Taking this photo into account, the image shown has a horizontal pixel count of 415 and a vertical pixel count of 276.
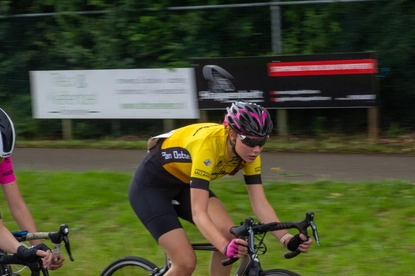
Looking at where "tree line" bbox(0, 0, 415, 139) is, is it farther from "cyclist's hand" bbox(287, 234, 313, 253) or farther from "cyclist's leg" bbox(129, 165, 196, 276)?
"cyclist's hand" bbox(287, 234, 313, 253)

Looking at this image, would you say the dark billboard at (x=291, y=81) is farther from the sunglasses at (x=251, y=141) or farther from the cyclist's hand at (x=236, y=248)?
the cyclist's hand at (x=236, y=248)

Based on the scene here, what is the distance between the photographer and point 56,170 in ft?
33.0

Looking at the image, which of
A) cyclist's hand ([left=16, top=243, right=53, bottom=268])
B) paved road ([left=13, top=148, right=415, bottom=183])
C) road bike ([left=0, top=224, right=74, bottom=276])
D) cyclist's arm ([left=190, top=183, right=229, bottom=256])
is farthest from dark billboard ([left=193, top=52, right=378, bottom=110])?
cyclist's hand ([left=16, top=243, right=53, bottom=268])

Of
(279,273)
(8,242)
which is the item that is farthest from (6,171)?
(279,273)

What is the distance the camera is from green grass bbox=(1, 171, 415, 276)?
6.05 metres

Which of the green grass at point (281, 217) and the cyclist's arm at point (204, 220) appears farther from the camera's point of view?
the green grass at point (281, 217)

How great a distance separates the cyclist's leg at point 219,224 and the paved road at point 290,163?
421 cm

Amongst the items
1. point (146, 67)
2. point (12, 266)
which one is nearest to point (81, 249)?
point (12, 266)

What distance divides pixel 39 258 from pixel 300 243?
1509 millimetres

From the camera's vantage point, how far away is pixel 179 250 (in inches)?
173

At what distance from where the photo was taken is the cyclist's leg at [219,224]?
4.42m

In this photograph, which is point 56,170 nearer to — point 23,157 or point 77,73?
point 23,157

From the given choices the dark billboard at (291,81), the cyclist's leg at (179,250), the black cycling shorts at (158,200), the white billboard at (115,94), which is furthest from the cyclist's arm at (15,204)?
the white billboard at (115,94)

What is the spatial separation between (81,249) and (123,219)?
0.72 meters
